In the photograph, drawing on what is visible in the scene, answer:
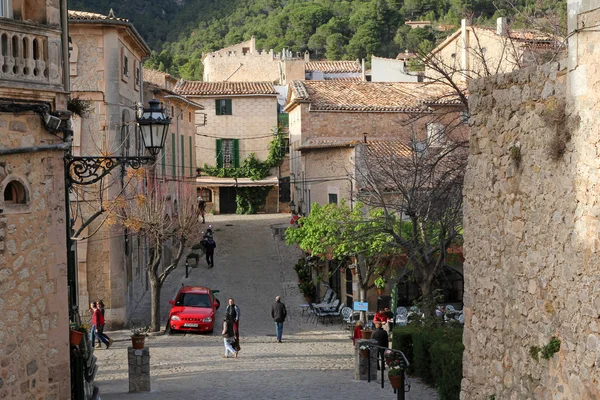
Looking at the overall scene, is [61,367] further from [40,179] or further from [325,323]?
[325,323]

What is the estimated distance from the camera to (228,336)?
66.2 ft

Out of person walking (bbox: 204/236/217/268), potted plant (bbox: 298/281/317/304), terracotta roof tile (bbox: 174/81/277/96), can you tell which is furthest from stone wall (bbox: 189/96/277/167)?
potted plant (bbox: 298/281/317/304)

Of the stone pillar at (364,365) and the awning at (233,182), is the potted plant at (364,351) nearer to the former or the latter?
the stone pillar at (364,365)

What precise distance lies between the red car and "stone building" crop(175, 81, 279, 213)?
85.9ft

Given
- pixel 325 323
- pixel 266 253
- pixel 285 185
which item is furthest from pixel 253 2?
Answer: pixel 325 323

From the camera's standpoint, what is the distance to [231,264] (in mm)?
36844

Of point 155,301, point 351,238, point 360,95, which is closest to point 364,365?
point 351,238

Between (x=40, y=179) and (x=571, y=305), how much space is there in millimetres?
6351

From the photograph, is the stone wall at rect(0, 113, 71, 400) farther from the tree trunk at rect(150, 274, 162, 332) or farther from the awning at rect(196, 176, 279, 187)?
the awning at rect(196, 176, 279, 187)

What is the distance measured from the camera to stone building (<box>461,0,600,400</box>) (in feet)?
20.0

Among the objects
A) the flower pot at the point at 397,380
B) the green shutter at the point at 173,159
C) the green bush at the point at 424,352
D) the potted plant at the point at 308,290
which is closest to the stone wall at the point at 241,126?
the green shutter at the point at 173,159

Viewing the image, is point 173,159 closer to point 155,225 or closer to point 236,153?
point 155,225

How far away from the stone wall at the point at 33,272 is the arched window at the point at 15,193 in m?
0.04

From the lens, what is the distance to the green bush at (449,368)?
40.3 ft
